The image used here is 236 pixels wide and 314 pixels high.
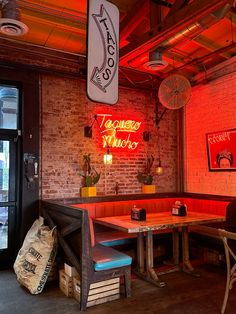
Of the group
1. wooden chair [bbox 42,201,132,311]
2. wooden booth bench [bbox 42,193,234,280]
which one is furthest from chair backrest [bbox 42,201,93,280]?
wooden booth bench [bbox 42,193,234,280]

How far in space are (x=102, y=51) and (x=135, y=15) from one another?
126 cm

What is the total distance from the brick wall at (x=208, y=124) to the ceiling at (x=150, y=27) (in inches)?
19.7

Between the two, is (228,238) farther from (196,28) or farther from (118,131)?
(118,131)

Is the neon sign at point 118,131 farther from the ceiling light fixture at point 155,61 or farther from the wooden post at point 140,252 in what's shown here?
the wooden post at point 140,252

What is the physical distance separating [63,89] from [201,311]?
401 centimetres

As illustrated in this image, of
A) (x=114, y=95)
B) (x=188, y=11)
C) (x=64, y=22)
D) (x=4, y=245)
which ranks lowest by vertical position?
(x=4, y=245)

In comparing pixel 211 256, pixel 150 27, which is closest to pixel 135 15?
pixel 150 27

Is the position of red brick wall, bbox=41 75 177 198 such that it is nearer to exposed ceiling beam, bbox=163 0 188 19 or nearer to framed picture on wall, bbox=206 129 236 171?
framed picture on wall, bbox=206 129 236 171

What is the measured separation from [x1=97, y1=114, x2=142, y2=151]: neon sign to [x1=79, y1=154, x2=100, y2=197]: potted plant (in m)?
0.49

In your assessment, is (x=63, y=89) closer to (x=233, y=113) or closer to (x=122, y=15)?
(x=122, y=15)

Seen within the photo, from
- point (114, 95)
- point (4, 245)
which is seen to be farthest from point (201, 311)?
point (4, 245)

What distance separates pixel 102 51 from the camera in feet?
9.53

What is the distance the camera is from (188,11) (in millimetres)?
3238

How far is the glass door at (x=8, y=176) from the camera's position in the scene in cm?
462
